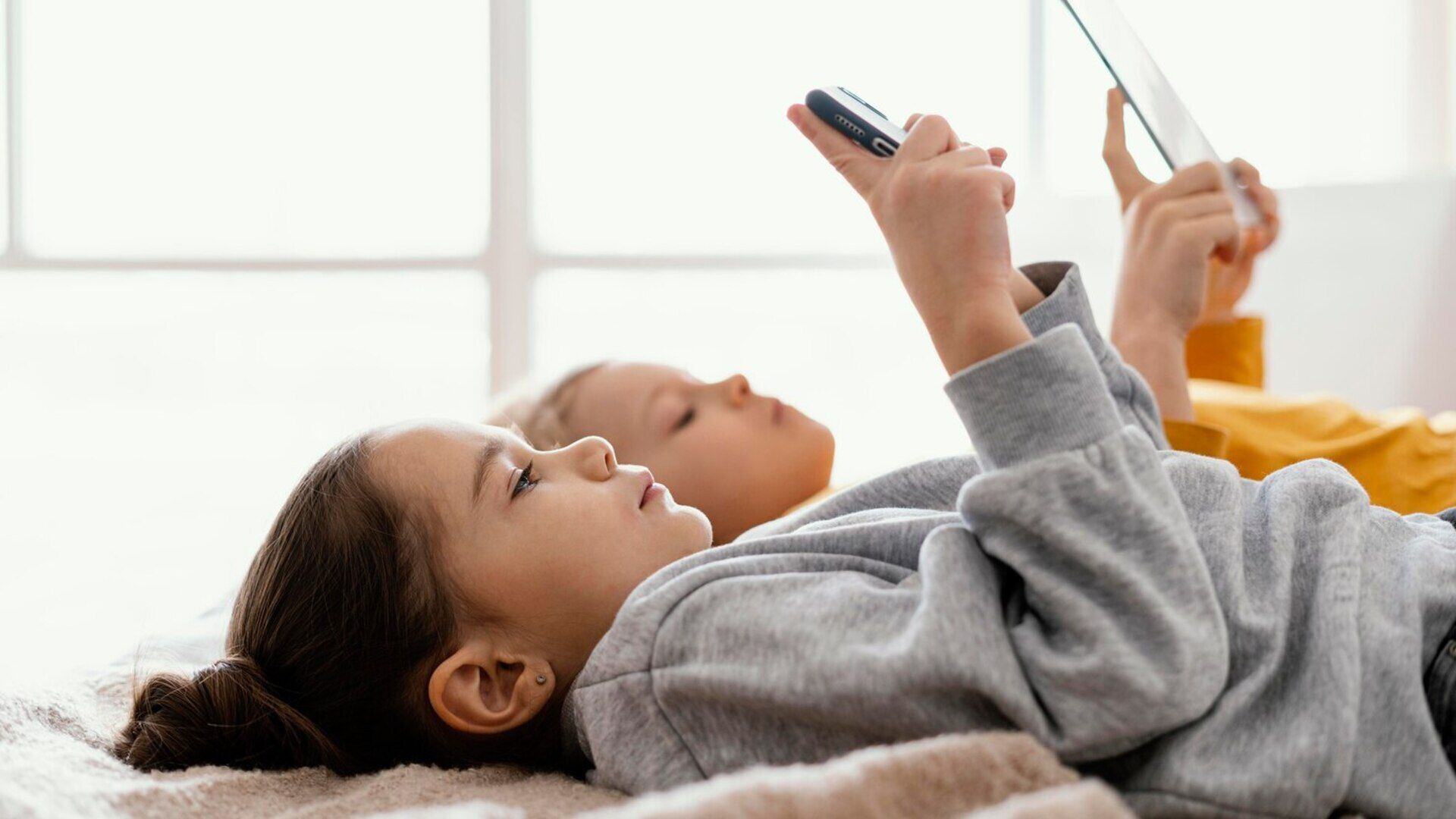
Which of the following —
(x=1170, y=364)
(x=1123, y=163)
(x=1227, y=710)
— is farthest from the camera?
(x=1123, y=163)

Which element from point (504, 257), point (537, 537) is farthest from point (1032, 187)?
point (537, 537)

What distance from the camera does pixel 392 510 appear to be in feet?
2.47

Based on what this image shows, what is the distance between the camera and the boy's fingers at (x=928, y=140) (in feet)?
2.32

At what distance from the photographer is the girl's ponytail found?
72 cm

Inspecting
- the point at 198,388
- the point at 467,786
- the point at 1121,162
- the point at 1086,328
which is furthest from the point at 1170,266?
the point at 198,388

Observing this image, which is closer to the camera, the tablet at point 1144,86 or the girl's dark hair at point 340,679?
the girl's dark hair at point 340,679

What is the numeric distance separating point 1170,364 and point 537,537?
2.27 ft

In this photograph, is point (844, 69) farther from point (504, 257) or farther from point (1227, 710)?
point (1227, 710)

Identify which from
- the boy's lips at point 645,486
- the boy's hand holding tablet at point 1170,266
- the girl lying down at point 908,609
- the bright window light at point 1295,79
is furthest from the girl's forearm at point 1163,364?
the bright window light at point 1295,79

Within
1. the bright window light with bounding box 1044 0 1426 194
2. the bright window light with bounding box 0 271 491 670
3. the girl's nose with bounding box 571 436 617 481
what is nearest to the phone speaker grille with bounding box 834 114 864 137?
the girl's nose with bounding box 571 436 617 481

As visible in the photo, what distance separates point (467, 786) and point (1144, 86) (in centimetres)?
94

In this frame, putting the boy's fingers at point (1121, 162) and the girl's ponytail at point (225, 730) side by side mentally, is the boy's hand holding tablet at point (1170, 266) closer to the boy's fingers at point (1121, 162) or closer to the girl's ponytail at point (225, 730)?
the boy's fingers at point (1121, 162)

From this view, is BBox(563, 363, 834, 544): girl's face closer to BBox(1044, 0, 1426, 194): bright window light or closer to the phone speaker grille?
the phone speaker grille

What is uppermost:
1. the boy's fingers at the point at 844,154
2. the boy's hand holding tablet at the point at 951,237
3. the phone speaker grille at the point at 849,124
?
the phone speaker grille at the point at 849,124
